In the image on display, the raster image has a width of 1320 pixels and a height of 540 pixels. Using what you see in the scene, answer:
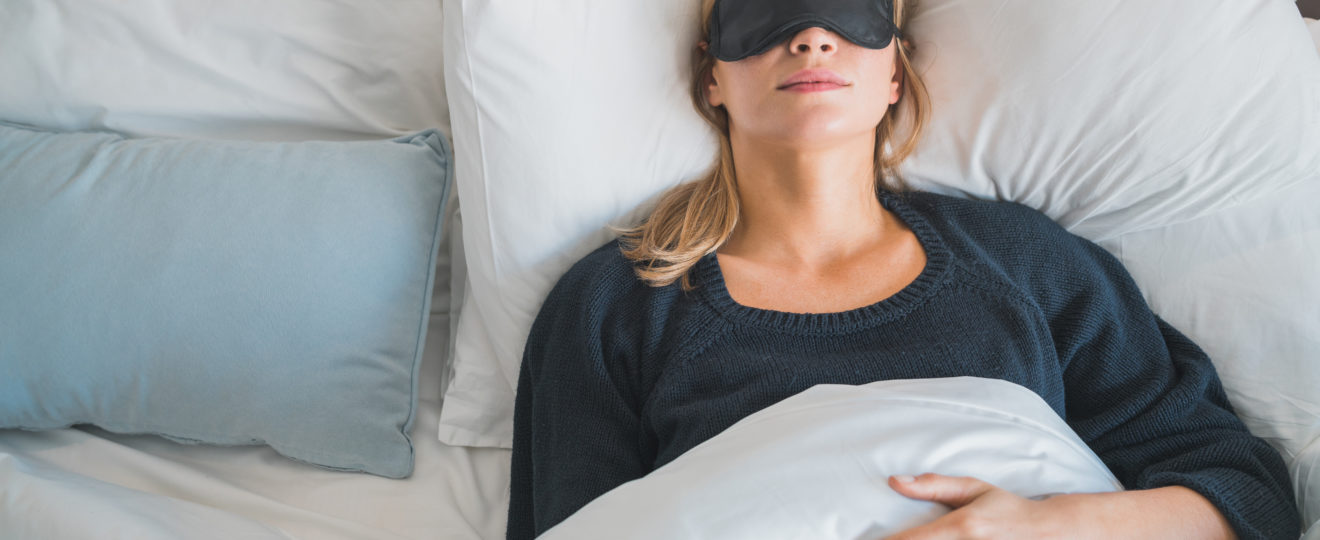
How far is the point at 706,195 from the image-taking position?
113 centimetres

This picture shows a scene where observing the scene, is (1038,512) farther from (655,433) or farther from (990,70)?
(990,70)

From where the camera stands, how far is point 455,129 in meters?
1.11

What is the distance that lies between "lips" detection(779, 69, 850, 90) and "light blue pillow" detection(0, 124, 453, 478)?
53cm

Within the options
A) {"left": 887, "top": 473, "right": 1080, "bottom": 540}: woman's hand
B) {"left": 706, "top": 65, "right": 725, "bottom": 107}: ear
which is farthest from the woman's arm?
{"left": 706, "top": 65, "right": 725, "bottom": 107}: ear

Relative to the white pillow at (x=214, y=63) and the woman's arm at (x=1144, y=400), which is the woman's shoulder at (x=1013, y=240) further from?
the white pillow at (x=214, y=63)

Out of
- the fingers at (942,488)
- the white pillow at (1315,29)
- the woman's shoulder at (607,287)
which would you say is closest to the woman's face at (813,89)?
the woman's shoulder at (607,287)

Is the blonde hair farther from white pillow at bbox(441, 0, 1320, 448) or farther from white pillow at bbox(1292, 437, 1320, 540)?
white pillow at bbox(1292, 437, 1320, 540)

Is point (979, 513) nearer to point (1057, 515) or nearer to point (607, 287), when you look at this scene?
point (1057, 515)

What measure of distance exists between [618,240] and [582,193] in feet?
0.27

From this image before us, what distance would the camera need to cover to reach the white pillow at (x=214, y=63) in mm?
1216

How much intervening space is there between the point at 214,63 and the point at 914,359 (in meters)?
1.06

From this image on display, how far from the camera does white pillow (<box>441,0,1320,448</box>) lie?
3.18 ft

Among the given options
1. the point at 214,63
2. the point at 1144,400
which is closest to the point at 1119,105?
the point at 1144,400

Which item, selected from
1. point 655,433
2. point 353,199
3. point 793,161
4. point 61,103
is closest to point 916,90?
point 793,161
